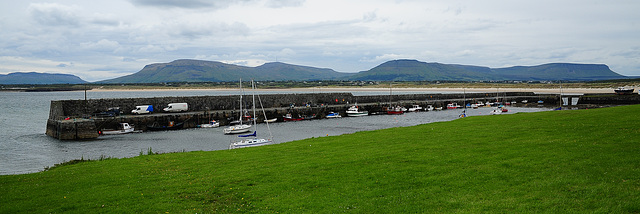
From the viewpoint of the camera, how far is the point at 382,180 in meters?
12.2

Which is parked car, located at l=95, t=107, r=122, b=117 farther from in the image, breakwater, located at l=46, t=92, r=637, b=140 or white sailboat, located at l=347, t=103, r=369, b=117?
white sailboat, located at l=347, t=103, r=369, b=117

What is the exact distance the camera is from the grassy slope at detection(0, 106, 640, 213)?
10.2m

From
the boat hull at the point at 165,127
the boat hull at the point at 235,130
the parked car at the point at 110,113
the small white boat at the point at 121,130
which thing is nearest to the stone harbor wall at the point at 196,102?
the parked car at the point at 110,113

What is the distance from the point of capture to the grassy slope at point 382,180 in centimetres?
1016

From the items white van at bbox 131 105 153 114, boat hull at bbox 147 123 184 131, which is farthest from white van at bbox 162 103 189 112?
boat hull at bbox 147 123 184 131

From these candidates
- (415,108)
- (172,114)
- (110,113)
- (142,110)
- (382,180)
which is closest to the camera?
(382,180)

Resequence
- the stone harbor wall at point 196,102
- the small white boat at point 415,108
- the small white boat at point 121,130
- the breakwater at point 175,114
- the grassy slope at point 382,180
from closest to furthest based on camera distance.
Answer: the grassy slope at point 382,180, the breakwater at point 175,114, the small white boat at point 121,130, the stone harbor wall at point 196,102, the small white boat at point 415,108

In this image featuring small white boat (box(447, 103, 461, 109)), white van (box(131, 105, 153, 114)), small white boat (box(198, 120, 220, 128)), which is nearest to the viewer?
small white boat (box(198, 120, 220, 128))

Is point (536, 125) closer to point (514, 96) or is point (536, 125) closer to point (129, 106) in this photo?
point (129, 106)

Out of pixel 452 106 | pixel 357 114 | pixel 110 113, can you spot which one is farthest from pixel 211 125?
pixel 452 106

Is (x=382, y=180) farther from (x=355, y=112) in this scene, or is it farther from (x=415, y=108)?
(x=415, y=108)

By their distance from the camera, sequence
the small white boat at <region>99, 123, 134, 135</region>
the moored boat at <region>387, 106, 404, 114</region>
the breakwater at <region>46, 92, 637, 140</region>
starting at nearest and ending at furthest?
the breakwater at <region>46, 92, 637, 140</region> < the small white boat at <region>99, 123, 134, 135</region> < the moored boat at <region>387, 106, 404, 114</region>

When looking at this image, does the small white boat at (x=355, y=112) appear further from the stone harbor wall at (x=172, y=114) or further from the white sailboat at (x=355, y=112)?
the stone harbor wall at (x=172, y=114)

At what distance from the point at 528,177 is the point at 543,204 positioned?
2.12 meters
